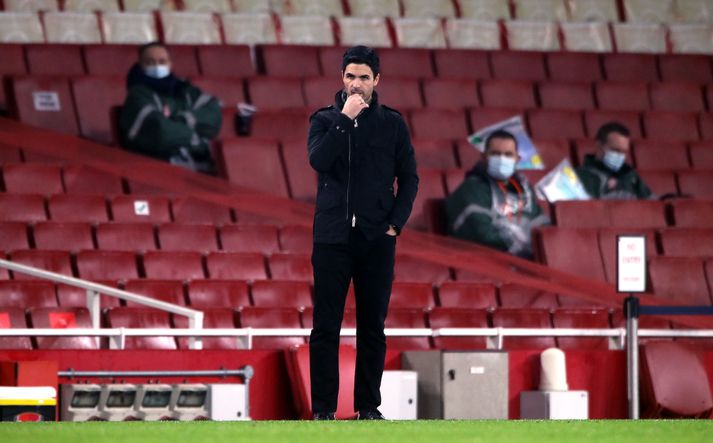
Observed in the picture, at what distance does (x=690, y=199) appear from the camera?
778 cm

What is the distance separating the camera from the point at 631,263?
5.82 m

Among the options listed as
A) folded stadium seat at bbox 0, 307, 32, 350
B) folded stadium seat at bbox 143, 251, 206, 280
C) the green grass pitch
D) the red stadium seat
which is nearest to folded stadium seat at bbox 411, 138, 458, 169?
the red stadium seat

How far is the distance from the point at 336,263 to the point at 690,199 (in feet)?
14.1

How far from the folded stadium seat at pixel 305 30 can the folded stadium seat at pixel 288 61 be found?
63cm

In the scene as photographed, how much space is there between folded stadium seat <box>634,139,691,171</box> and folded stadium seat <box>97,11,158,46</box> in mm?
2816

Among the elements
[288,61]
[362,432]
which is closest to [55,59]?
[288,61]

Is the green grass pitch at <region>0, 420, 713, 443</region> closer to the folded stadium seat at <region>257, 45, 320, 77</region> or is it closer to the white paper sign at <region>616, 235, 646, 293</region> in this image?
the white paper sign at <region>616, 235, 646, 293</region>

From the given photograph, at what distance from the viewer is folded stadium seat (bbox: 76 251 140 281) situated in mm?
6359

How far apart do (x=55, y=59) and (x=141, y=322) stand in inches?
97.3

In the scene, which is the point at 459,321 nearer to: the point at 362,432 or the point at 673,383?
the point at 673,383

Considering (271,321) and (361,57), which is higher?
(361,57)

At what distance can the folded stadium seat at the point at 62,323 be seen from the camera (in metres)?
5.66

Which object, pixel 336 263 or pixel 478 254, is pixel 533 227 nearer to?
pixel 478 254

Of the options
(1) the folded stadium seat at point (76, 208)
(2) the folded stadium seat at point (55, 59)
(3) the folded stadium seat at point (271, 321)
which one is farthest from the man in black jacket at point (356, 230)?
(2) the folded stadium seat at point (55, 59)
